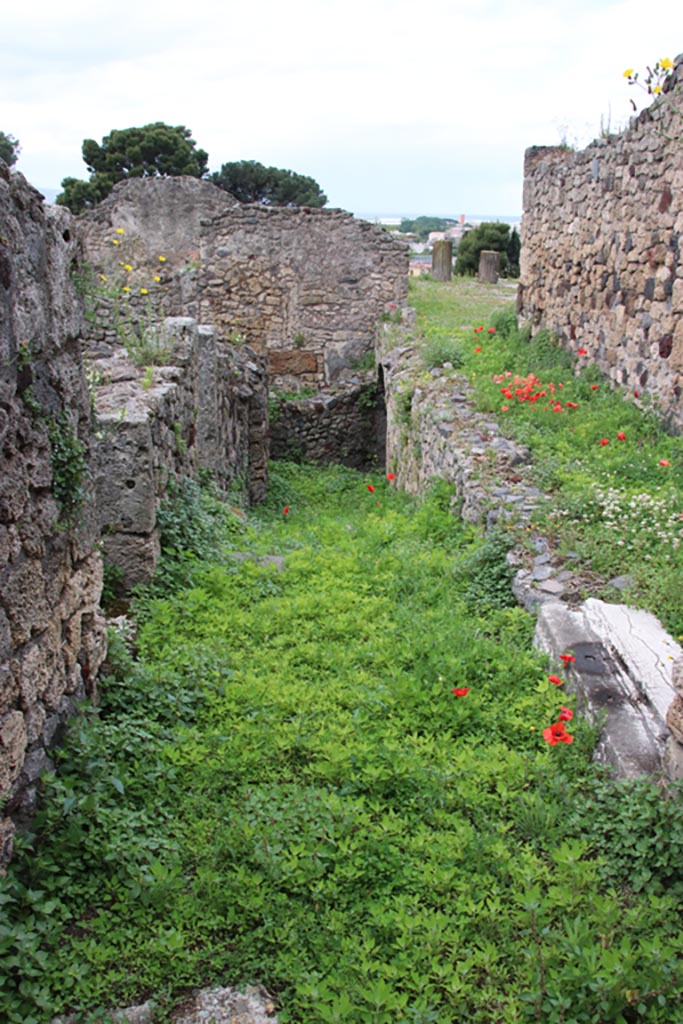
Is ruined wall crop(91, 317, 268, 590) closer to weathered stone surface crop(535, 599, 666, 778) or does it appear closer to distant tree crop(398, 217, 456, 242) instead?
weathered stone surface crop(535, 599, 666, 778)

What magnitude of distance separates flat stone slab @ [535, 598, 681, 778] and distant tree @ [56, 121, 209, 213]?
3265 centimetres

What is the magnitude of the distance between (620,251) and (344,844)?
7.19 m

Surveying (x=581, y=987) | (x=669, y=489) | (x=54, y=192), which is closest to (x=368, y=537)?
(x=669, y=489)

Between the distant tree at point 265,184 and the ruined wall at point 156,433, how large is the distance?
1208 inches

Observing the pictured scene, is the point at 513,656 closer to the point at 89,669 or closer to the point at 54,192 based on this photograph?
the point at 89,669

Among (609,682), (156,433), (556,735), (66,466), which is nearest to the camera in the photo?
(66,466)

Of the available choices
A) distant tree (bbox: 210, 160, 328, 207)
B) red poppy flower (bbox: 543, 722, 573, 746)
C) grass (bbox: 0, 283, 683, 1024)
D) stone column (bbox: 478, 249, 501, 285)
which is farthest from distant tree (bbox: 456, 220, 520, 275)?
red poppy flower (bbox: 543, 722, 573, 746)

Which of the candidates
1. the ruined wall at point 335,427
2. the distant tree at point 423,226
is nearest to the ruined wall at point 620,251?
→ the ruined wall at point 335,427

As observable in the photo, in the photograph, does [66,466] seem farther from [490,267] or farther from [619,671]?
[490,267]

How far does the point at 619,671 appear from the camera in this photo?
3.67 meters

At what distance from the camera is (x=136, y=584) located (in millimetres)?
4594

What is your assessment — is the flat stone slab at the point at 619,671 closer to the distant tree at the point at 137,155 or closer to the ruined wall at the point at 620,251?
the ruined wall at the point at 620,251

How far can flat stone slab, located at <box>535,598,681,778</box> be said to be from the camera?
3188mm

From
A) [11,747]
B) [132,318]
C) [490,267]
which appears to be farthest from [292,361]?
[11,747]
